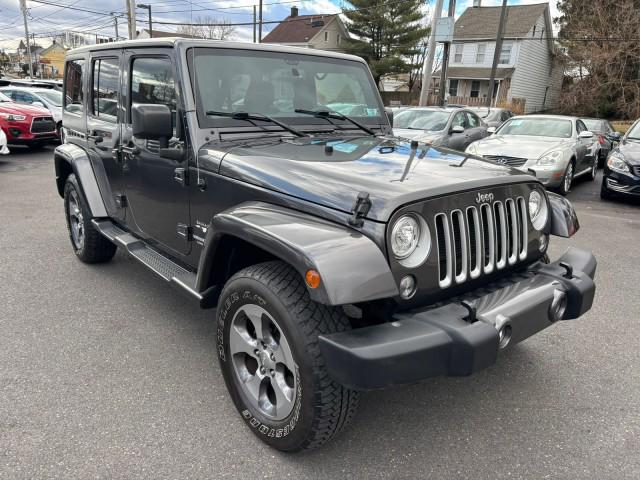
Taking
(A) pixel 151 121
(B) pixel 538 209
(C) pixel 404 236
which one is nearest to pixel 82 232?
(A) pixel 151 121

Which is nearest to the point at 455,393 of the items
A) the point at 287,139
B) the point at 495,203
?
the point at 495,203

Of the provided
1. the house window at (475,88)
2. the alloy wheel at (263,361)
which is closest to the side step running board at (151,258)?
the alloy wheel at (263,361)

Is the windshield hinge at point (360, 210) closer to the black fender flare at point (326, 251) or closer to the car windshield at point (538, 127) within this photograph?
the black fender flare at point (326, 251)

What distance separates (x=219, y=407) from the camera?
2701 millimetres

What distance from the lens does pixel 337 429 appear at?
2.17 metres

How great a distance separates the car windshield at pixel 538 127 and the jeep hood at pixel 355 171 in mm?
7499

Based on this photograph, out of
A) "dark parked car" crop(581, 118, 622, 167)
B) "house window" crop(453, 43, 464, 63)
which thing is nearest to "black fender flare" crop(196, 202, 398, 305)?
"dark parked car" crop(581, 118, 622, 167)

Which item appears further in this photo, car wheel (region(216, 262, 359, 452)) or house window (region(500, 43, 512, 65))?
house window (region(500, 43, 512, 65))

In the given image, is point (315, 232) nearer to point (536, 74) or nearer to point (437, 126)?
point (437, 126)

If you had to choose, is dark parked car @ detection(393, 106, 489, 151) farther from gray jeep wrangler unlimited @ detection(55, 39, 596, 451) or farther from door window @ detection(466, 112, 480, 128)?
gray jeep wrangler unlimited @ detection(55, 39, 596, 451)

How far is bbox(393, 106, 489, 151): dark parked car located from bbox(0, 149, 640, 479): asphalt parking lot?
18.6ft

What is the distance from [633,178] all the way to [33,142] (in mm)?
A: 13028

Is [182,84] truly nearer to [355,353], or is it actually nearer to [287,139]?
[287,139]

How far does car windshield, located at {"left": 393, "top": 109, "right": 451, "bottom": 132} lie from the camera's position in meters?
9.87
